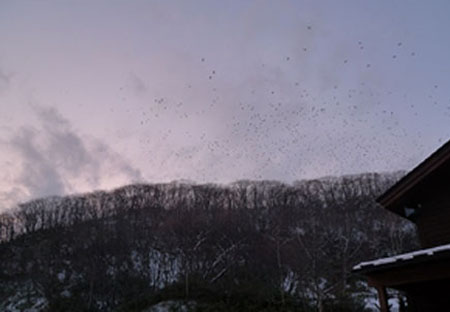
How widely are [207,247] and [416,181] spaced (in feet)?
62.1

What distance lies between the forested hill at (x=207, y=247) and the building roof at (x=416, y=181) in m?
9.83

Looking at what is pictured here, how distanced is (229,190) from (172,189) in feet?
19.3

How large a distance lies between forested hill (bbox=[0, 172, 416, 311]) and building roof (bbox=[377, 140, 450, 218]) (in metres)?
9.83

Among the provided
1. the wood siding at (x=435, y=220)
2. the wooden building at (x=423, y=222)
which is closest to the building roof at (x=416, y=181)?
the wooden building at (x=423, y=222)

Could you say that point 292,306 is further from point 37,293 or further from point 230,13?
point 37,293

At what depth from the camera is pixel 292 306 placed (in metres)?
18.1

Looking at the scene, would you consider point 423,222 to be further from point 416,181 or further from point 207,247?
point 207,247

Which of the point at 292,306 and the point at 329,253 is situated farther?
the point at 329,253

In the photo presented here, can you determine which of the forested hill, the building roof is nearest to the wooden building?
the building roof

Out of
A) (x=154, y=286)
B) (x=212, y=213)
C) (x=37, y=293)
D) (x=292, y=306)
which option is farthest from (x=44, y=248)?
(x=292, y=306)

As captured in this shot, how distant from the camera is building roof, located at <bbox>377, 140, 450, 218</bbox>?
7.72m

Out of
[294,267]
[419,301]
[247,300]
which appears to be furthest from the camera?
[294,267]

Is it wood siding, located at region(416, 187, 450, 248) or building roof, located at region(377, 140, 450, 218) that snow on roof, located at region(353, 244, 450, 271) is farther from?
building roof, located at region(377, 140, 450, 218)

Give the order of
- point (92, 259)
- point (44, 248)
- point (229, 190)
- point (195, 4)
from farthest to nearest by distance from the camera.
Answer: point (229, 190) < point (44, 248) < point (92, 259) < point (195, 4)
